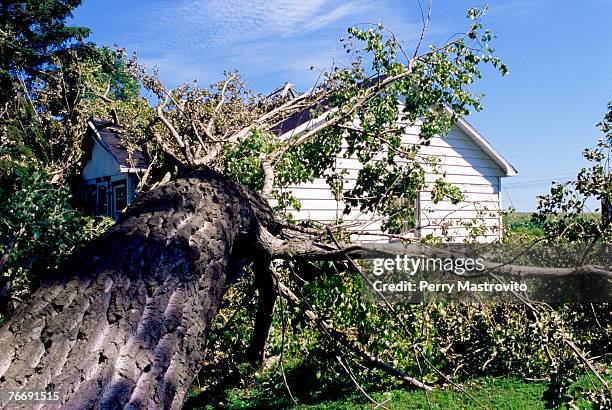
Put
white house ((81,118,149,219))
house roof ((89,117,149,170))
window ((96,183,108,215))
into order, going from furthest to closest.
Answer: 1. window ((96,183,108,215))
2. white house ((81,118,149,219))
3. house roof ((89,117,149,170))

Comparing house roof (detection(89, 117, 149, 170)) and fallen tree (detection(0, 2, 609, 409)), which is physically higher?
house roof (detection(89, 117, 149, 170))

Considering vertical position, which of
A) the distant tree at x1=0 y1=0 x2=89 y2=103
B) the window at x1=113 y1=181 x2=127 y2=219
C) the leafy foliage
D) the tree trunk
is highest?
the distant tree at x1=0 y1=0 x2=89 y2=103

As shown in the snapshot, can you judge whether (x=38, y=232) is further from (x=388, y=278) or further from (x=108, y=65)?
(x=108, y=65)

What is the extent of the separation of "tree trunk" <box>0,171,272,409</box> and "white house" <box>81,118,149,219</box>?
1107cm

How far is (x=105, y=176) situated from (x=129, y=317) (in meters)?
16.2

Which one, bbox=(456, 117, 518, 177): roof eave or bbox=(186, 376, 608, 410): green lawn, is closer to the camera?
bbox=(186, 376, 608, 410): green lawn

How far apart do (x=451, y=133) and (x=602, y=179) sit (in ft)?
28.1

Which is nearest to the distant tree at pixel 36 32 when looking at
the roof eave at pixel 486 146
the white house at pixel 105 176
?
the white house at pixel 105 176

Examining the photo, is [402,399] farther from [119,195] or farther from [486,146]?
[119,195]

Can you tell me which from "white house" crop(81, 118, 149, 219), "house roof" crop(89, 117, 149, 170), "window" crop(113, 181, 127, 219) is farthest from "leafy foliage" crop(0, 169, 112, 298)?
"window" crop(113, 181, 127, 219)

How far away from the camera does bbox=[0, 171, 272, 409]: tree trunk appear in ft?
5.32

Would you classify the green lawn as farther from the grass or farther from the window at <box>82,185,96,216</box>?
the window at <box>82,185,96,216</box>

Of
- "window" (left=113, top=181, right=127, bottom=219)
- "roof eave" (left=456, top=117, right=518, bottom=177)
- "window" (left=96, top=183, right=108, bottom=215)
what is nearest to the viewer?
"roof eave" (left=456, top=117, right=518, bottom=177)

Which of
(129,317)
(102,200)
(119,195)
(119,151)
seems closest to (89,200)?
(102,200)
